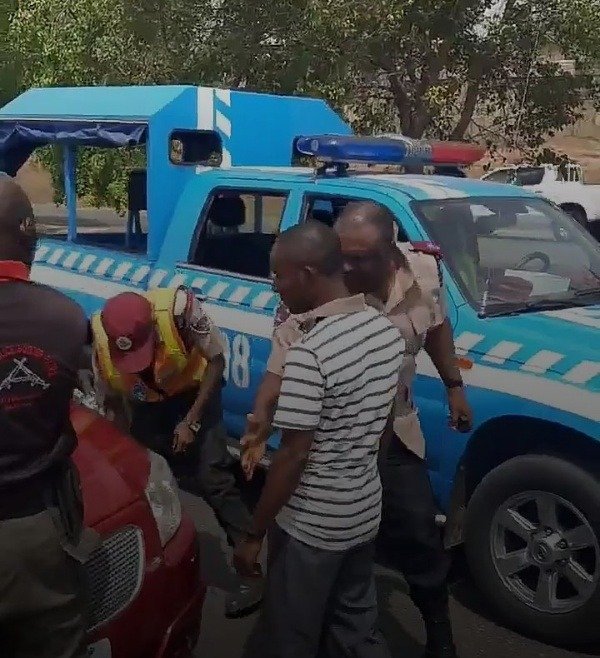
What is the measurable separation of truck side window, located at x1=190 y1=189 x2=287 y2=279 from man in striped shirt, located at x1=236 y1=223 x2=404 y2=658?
2563 millimetres

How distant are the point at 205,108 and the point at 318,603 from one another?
3.81 metres

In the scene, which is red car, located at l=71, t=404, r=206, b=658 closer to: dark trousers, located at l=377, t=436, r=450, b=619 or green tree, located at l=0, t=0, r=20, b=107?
dark trousers, located at l=377, t=436, r=450, b=619

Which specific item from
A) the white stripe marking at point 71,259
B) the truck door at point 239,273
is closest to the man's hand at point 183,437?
the truck door at point 239,273

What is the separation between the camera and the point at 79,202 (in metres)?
6.80

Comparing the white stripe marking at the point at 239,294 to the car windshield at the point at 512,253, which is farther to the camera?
the white stripe marking at the point at 239,294

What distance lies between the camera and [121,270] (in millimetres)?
5590

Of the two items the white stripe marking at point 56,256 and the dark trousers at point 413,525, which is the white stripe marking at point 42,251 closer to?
the white stripe marking at point 56,256

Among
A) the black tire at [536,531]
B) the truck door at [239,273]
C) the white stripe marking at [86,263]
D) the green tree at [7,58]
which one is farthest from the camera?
the green tree at [7,58]

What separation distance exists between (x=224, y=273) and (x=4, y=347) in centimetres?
305

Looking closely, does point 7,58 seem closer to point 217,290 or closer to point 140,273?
point 140,273

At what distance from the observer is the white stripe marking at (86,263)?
582 cm

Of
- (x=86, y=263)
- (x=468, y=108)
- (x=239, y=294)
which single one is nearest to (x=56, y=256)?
(x=86, y=263)

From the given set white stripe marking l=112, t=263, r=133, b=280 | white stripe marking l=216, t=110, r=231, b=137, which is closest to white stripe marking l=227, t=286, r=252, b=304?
white stripe marking l=112, t=263, r=133, b=280

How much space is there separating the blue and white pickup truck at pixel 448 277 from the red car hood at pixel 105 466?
144 centimetres
